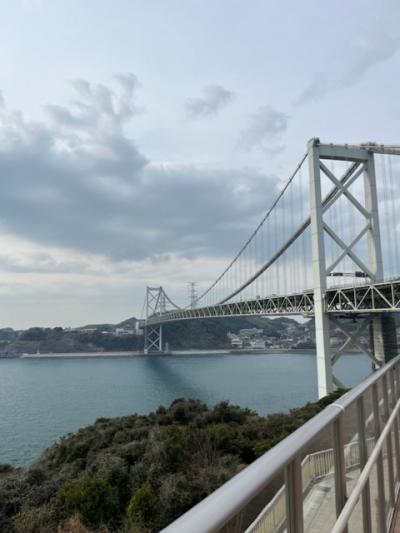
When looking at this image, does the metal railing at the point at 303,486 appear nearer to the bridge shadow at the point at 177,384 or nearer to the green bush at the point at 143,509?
the green bush at the point at 143,509

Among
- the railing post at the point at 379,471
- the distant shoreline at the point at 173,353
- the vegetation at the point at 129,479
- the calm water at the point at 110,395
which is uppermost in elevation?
the railing post at the point at 379,471

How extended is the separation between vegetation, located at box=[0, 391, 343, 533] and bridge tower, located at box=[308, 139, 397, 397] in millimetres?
4428

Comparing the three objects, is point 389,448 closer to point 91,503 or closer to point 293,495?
point 293,495

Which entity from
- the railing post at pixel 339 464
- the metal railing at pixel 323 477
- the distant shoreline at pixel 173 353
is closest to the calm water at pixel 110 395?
the metal railing at pixel 323 477

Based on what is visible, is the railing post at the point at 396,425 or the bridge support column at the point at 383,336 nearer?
the railing post at the point at 396,425

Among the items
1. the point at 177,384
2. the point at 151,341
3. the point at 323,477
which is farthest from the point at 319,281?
the point at 151,341

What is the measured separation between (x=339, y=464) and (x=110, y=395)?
3494 cm

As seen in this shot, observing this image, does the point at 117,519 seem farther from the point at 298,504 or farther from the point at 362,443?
the point at 298,504

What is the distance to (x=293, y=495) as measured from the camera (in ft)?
2.96

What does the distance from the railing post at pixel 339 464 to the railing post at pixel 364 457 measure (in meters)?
0.32

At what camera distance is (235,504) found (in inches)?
25.8

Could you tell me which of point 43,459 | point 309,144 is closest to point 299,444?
point 43,459

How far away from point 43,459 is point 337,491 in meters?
15.4

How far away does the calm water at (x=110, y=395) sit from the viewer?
22.4 m
